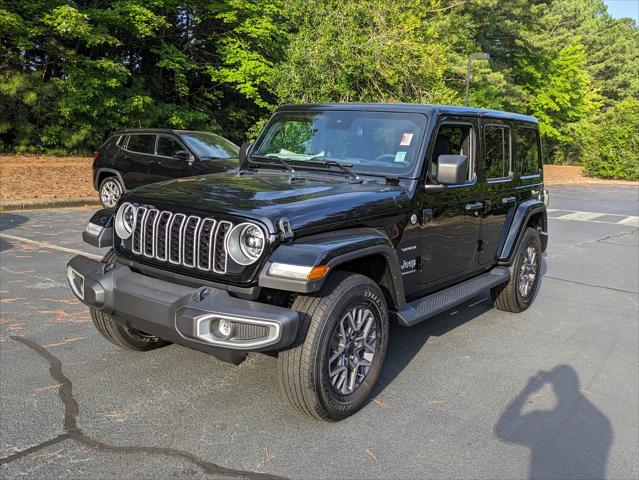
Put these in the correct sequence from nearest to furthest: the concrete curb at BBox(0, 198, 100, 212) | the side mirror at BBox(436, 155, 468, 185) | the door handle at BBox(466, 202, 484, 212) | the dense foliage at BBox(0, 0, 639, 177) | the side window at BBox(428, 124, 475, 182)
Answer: the side mirror at BBox(436, 155, 468, 185), the side window at BBox(428, 124, 475, 182), the door handle at BBox(466, 202, 484, 212), the concrete curb at BBox(0, 198, 100, 212), the dense foliage at BBox(0, 0, 639, 177)

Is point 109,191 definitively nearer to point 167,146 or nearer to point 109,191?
point 109,191

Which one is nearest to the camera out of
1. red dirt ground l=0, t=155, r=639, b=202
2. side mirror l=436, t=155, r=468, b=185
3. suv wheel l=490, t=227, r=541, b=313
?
side mirror l=436, t=155, r=468, b=185

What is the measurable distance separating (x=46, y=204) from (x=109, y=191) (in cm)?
127

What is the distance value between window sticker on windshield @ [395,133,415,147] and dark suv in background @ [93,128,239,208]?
6.97 m

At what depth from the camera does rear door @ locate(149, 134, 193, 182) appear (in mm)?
11172

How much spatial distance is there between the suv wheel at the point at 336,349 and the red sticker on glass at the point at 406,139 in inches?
50.1

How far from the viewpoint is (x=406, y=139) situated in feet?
13.9

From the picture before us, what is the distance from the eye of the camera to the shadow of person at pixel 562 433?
3031 millimetres

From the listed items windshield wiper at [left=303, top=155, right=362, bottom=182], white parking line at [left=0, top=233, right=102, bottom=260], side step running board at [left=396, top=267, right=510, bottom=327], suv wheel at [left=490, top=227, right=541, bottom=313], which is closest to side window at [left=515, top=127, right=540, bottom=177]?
suv wheel at [left=490, top=227, right=541, bottom=313]

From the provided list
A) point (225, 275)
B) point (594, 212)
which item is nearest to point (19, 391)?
point (225, 275)

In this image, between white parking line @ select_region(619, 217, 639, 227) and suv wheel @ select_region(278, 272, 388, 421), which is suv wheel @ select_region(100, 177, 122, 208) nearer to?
suv wheel @ select_region(278, 272, 388, 421)

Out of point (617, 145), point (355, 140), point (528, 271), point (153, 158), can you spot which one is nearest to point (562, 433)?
point (355, 140)

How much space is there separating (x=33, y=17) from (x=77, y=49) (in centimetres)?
161

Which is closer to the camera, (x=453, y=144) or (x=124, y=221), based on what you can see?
(x=124, y=221)
